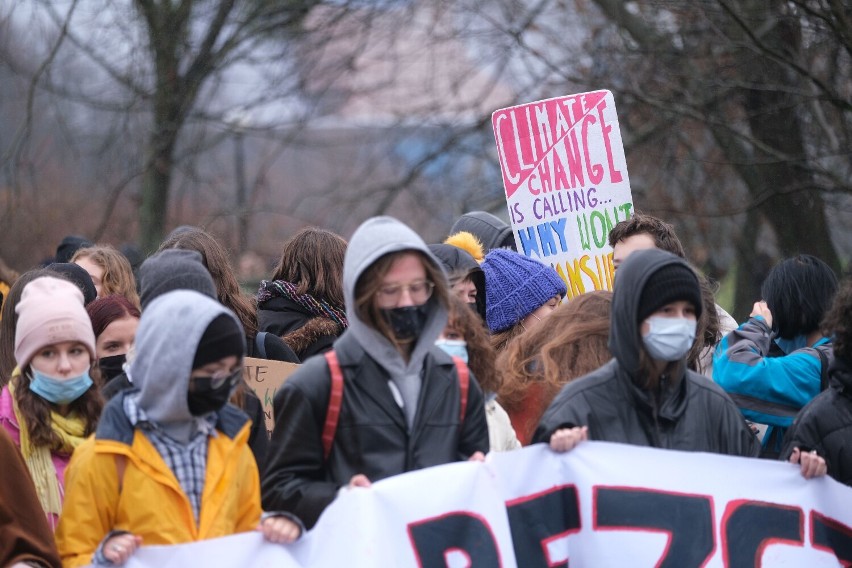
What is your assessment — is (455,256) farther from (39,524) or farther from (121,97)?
(121,97)

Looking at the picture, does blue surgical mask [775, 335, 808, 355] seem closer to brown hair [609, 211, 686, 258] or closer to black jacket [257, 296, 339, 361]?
brown hair [609, 211, 686, 258]

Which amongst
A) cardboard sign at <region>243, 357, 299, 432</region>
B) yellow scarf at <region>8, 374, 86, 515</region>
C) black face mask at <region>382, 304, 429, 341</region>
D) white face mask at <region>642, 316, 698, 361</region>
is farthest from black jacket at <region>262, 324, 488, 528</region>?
cardboard sign at <region>243, 357, 299, 432</region>

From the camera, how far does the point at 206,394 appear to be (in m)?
3.44

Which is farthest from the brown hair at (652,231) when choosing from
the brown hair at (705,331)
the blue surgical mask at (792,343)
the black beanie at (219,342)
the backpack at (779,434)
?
the black beanie at (219,342)

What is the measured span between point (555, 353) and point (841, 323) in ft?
3.11

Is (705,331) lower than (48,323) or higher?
lower

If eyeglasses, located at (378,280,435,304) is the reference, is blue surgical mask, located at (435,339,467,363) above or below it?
below

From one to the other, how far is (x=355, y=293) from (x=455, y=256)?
1720 mm

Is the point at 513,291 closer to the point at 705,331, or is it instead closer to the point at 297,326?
the point at 705,331

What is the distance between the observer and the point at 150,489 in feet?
11.2

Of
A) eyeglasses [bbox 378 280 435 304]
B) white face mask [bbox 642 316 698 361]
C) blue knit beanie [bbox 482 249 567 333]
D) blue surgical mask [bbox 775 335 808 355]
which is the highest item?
eyeglasses [bbox 378 280 435 304]

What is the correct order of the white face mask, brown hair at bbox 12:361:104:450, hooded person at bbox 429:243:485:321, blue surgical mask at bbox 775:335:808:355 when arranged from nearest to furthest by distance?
the white face mask, brown hair at bbox 12:361:104:450, blue surgical mask at bbox 775:335:808:355, hooded person at bbox 429:243:485:321

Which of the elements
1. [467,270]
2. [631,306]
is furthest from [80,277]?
[631,306]

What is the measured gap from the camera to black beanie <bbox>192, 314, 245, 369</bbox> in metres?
3.44
